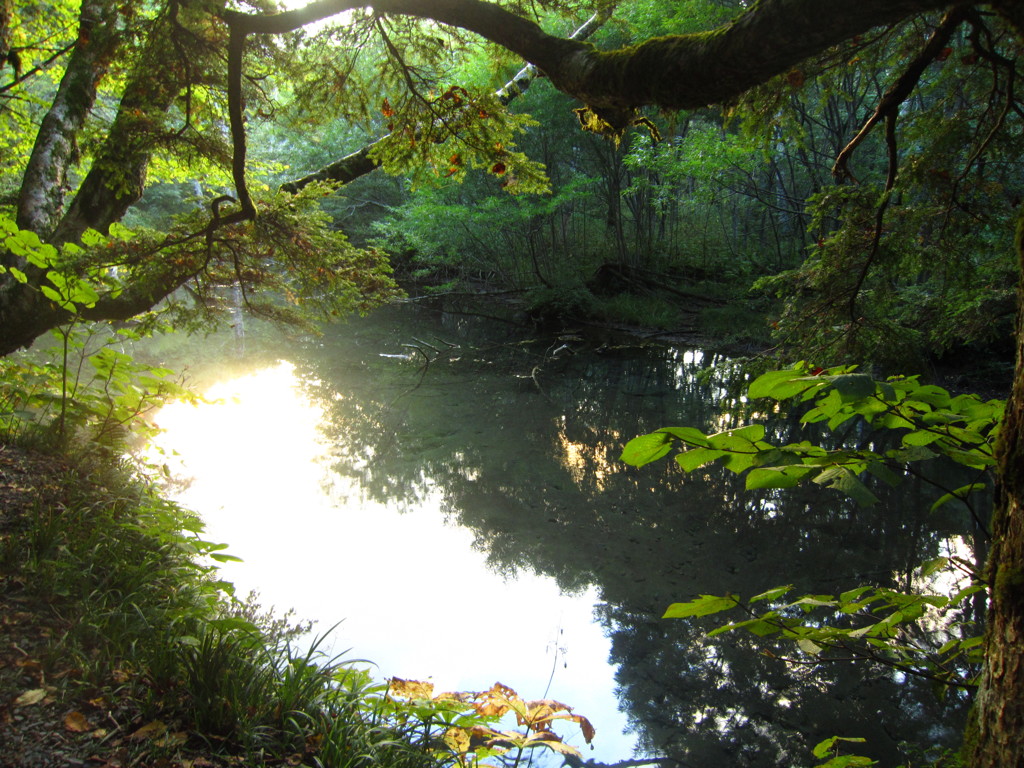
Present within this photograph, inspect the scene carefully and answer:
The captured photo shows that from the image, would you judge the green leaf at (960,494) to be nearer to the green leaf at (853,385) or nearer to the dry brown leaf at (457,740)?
the green leaf at (853,385)

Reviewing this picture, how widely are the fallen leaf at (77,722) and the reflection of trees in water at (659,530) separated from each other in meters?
2.39

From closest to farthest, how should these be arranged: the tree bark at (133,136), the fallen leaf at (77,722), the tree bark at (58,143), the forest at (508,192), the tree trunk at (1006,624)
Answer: the tree trunk at (1006,624) < the forest at (508,192) < the fallen leaf at (77,722) < the tree bark at (133,136) < the tree bark at (58,143)

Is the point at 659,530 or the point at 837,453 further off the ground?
the point at 659,530

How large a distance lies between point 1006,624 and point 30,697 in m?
2.64

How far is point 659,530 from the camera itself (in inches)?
199

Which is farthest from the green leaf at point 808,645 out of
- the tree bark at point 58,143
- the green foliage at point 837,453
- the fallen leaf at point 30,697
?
the tree bark at point 58,143

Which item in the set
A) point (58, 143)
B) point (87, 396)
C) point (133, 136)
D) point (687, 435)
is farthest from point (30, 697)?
point (58, 143)

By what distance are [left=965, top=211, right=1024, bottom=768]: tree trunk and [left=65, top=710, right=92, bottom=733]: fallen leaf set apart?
2.36 meters

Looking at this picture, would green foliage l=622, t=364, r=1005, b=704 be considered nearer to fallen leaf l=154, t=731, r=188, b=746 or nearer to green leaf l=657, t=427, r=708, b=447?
green leaf l=657, t=427, r=708, b=447

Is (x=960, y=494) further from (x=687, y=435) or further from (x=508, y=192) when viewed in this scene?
(x=508, y=192)

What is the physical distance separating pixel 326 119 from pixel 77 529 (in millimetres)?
2784

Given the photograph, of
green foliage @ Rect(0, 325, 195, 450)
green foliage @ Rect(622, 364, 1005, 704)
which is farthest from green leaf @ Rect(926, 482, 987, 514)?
green foliage @ Rect(0, 325, 195, 450)

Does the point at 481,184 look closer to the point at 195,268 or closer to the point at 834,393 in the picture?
the point at 195,268

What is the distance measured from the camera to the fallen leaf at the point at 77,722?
186 cm
